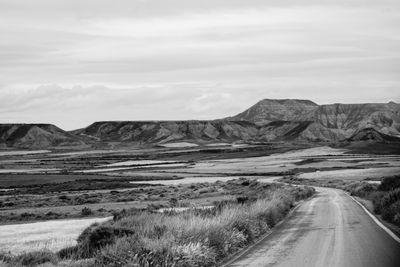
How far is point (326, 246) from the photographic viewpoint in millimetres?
15766

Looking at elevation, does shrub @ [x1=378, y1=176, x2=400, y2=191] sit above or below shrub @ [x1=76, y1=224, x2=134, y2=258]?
below

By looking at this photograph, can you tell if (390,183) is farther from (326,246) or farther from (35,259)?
(35,259)

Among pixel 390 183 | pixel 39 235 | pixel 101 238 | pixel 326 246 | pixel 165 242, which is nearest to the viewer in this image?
pixel 165 242

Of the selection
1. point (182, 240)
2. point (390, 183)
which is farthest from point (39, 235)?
point (390, 183)

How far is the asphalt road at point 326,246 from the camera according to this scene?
522 inches

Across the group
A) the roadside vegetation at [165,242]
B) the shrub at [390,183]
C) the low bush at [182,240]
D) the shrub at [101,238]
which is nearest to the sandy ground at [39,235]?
the shrub at [101,238]

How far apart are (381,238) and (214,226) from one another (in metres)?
5.10

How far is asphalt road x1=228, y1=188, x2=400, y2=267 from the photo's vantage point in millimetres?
13250

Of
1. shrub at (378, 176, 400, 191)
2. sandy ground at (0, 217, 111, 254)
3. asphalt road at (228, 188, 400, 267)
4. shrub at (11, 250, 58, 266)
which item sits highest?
shrub at (11, 250, 58, 266)

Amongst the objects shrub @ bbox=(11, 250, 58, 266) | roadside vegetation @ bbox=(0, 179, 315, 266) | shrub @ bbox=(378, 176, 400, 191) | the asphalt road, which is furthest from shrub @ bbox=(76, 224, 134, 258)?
shrub @ bbox=(378, 176, 400, 191)

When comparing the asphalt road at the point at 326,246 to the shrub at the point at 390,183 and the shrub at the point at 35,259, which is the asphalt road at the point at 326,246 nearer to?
the shrub at the point at 35,259

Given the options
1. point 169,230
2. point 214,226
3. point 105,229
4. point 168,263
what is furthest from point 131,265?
point 105,229

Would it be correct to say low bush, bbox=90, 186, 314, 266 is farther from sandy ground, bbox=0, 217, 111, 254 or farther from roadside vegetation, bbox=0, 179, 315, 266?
sandy ground, bbox=0, 217, 111, 254

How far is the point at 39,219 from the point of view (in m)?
40.2
